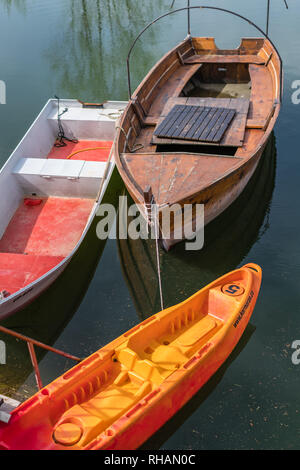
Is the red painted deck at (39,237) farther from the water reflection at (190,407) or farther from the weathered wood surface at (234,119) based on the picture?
the water reflection at (190,407)

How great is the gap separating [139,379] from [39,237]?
16.9ft

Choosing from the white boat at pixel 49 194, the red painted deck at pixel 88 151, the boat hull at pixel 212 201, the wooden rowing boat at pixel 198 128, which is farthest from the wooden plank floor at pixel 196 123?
the red painted deck at pixel 88 151

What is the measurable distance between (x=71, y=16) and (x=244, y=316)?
23070mm

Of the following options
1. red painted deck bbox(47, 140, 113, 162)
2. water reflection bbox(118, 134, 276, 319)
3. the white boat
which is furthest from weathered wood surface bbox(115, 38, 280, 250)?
red painted deck bbox(47, 140, 113, 162)

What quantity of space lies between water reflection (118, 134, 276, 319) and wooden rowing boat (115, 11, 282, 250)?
48cm

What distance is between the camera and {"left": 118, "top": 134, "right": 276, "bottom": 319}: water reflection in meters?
10.4

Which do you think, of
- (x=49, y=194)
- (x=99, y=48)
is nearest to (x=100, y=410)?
(x=49, y=194)

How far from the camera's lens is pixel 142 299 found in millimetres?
10250

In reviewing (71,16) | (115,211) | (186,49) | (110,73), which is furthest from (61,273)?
(71,16)

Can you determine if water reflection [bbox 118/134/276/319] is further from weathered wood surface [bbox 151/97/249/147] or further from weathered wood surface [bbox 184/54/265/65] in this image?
weathered wood surface [bbox 184/54/265/65]

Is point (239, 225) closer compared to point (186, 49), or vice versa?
point (239, 225)

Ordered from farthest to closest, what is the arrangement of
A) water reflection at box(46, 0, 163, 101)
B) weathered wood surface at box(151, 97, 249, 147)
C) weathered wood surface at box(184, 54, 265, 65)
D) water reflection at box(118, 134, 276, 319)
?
water reflection at box(46, 0, 163, 101)
weathered wood surface at box(184, 54, 265, 65)
weathered wood surface at box(151, 97, 249, 147)
water reflection at box(118, 134, 276, 319)

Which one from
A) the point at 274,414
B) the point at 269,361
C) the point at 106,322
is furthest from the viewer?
the point at 106,322
